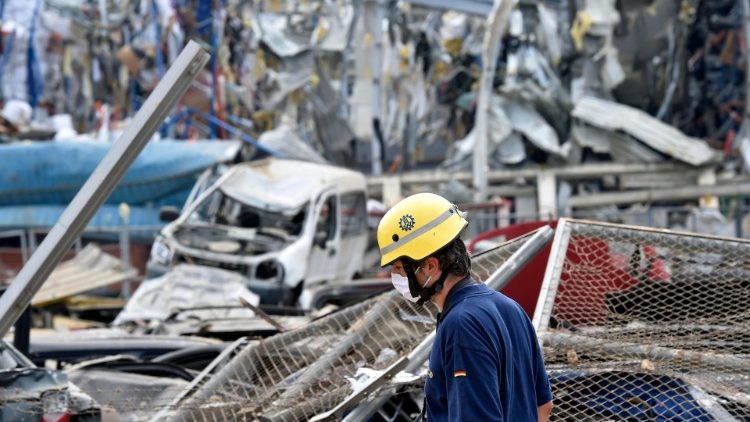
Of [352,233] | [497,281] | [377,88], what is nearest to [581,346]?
[497,281]

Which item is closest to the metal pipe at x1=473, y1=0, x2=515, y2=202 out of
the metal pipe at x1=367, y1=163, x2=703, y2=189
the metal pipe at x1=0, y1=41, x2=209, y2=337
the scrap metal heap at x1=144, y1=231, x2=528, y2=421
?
the metal pipe at x1=367, y1=163, x2=703, y2=189

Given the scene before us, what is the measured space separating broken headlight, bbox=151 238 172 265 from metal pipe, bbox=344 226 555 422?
715cm

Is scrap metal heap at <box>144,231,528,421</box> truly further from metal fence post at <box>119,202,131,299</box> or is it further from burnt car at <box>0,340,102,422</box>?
metal fence post at <box>119,202,131,299</box>

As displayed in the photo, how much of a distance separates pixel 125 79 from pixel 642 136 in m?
10.6

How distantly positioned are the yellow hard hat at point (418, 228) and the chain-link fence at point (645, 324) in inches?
49.0

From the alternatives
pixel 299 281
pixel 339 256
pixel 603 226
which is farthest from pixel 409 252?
pixel 339 256

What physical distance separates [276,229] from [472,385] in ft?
30.5

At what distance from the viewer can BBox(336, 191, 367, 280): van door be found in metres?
12.6

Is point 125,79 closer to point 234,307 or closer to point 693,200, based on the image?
point 693,200

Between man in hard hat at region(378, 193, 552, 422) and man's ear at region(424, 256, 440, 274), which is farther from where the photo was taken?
man's ear at region(424, 256, 440, 274)

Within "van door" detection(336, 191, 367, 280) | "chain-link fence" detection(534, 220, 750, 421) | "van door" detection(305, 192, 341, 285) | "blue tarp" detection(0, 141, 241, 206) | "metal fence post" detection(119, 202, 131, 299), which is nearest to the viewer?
"chain-link fence" detection(534, 220, 750, 421)

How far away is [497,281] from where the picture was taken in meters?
4.51

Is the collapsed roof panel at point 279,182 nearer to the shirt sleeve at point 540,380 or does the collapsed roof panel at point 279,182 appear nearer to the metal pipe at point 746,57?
the metal pipe at point 746,57

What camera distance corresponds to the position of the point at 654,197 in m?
17.0
